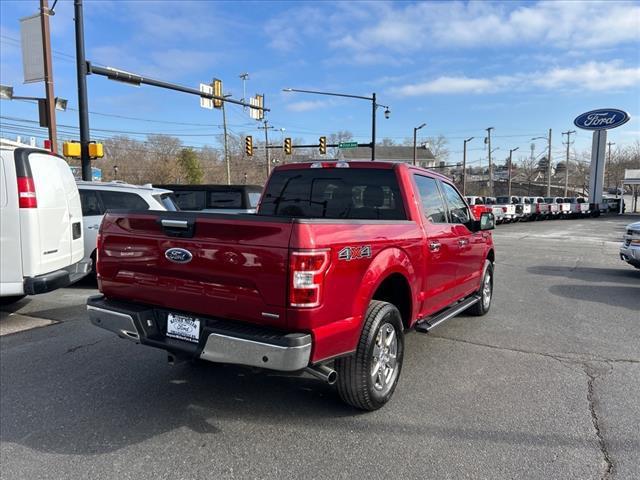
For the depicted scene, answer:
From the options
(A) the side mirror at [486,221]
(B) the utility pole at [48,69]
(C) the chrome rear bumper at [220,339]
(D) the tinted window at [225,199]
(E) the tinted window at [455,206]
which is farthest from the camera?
(B) the utility pole at [48,69]

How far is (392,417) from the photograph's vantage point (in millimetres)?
3572

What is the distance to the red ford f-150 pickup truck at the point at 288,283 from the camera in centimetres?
289

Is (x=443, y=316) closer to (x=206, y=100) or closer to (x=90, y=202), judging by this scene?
(x=90, y=202)

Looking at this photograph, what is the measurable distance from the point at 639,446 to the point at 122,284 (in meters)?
3.87

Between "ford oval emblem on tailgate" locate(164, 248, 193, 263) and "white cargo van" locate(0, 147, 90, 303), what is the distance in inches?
124

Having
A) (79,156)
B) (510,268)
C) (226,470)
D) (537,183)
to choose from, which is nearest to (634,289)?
(510,268)

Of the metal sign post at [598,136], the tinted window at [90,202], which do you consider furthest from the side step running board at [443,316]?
the metal sign post at [598,136]

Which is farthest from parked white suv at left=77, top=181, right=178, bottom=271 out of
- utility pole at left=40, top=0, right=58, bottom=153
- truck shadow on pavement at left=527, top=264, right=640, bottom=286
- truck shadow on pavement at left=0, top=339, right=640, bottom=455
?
truck shadow on pavement at left=527, top=264, right=640, bottom=286

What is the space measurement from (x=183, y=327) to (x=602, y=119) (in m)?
56.7

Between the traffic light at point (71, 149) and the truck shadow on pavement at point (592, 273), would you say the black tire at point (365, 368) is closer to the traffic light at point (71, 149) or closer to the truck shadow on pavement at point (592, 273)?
the truck shadow on pavement at point (592, 273)

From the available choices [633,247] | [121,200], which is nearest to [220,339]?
[121,200]

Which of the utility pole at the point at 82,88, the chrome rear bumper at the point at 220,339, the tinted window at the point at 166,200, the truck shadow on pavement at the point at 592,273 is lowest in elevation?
the truck shadow on pavement at the point at 592,273

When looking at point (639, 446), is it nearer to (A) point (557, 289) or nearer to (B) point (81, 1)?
(A) point (557, 289)

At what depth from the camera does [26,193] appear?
5461 millimetres
